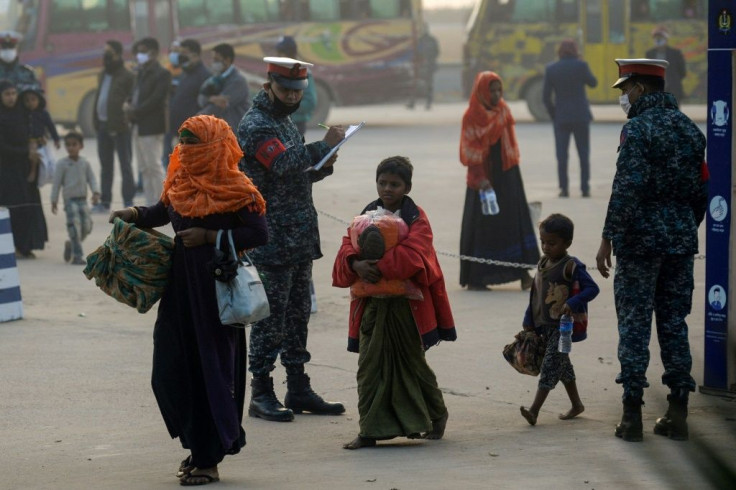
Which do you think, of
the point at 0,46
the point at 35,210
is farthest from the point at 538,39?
the point at 35,210

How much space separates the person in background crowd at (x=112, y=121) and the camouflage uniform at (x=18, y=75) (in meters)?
1.05

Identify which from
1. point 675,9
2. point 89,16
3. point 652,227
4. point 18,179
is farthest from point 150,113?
point 675,9

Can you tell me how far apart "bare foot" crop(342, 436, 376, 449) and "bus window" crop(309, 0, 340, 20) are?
76.9 ft

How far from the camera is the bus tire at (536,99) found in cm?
2778

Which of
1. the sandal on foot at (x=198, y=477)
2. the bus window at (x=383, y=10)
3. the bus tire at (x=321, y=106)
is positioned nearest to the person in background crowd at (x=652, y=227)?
the sandal on foot at (x=198, y=477)

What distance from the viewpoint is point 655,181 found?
17.1 feet

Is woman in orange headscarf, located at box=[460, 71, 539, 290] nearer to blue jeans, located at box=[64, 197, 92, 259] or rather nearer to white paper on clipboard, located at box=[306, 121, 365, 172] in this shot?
blue jeans, located at box=[64, 197, 92, 259]

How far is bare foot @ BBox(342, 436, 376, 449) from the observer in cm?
533

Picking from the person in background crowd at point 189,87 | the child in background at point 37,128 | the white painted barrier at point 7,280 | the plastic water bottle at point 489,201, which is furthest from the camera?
the person in background crowd at point 189,87

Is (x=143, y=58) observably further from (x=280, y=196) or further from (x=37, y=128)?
(x=280, y=196)

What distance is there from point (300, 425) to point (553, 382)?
1173mm

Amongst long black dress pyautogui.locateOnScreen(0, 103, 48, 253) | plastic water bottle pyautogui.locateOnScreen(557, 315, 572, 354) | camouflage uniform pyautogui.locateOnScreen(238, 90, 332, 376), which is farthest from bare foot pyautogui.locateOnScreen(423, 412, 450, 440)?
long black dress pyautogui.locateOnScreen(0, 103, 48, 253)

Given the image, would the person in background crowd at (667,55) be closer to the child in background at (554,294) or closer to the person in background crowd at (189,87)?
the person in background crowd at (189,87)

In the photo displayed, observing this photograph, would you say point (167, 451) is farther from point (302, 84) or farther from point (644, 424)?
point (644, 424)
